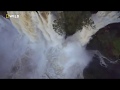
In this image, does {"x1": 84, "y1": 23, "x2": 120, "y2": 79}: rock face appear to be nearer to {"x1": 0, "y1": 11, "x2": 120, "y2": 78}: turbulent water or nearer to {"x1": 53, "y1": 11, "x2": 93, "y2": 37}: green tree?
{"x1": 0, "y1": 11, "x2": 120, "y2": 78}: turbulent water

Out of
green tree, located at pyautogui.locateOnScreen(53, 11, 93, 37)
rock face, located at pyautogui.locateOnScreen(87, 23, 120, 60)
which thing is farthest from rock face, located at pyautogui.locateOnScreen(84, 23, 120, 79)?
green tree, located at pyautogui.locateOnScreen(53, 11, 93, 37)

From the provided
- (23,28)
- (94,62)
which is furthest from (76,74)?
(23,28)

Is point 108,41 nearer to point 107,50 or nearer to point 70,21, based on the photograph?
point 107,50

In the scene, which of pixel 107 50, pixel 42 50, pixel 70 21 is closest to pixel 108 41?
pixel 107 50

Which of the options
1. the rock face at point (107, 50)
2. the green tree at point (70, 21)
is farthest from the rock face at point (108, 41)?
the green tree at point (70, 21)
